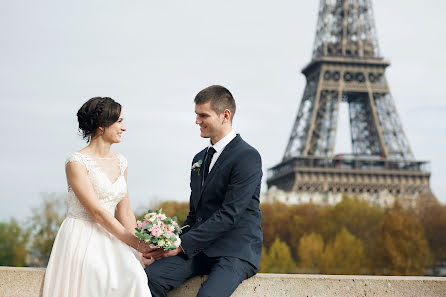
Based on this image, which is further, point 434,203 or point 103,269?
point 434,203

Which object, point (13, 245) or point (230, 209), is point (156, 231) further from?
point (13, 245)

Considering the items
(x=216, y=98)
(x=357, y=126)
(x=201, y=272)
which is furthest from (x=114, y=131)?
(x=357, y=126)

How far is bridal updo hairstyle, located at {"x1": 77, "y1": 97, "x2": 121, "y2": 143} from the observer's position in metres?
4.82

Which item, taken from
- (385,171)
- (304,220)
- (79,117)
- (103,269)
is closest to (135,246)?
(103,269)

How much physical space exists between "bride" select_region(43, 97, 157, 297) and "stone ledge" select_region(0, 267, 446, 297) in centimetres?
32

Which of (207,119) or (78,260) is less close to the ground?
(207,119)

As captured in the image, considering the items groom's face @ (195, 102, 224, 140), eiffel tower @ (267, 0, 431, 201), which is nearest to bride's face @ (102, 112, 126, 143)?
groom's face @ (195, 102, 224, 140)

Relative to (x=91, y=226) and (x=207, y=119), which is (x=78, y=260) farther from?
(x=207, y=119)

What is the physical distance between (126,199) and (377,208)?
122 ft

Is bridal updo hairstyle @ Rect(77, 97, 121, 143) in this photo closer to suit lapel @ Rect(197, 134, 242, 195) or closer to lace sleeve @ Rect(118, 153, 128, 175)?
lace sleeve @ Rect(118, 153, 128, 175)

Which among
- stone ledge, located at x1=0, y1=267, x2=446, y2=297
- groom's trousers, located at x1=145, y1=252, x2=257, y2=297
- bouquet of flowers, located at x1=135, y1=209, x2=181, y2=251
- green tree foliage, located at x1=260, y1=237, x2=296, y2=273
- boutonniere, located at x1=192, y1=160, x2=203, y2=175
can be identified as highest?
boutonniere, located at x1=192, y1=160, x2=203, y2=175

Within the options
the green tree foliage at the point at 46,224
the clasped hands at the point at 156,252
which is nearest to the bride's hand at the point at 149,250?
the clasped hands at the point at 156,252

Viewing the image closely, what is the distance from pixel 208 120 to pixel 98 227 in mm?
1078

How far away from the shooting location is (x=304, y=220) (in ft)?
136
